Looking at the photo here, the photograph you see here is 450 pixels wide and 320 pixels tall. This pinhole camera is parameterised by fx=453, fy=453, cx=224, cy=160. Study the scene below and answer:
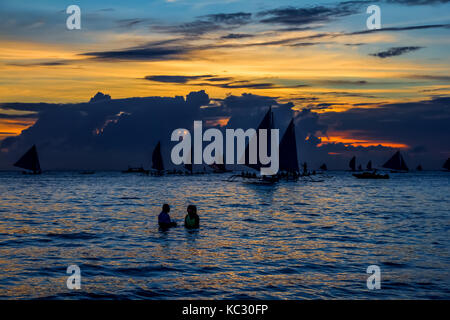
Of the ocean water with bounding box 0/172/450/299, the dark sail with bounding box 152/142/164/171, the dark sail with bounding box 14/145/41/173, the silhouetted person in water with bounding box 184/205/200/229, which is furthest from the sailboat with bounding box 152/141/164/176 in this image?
the silhouetted person in water with bounding box 184/205/200/229

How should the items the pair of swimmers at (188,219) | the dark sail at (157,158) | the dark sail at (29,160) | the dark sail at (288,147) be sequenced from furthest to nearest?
the dark sail at (157,158)
the dark sail at (29,160)
the dark sail at (288,147)
the pair of swimmers at (188,219)

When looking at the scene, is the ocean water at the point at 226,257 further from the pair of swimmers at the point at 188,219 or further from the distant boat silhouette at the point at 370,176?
the distant boat silhouette at the point at 370,176

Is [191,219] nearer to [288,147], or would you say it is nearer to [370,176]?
[288,147]

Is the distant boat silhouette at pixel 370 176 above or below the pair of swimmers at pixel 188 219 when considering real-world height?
below

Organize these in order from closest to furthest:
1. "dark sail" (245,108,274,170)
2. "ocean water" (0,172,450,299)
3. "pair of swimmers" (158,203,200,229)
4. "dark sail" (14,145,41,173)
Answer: "ocean water" (0,172,450,299), "pair of swimmers" (158,203,200,229), "dark sail" (245,108,274,170), "dark sail" (14,145,41,173)

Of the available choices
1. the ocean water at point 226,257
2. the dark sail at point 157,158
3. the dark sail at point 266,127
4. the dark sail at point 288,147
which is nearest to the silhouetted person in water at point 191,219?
the ocean water at point 226,257

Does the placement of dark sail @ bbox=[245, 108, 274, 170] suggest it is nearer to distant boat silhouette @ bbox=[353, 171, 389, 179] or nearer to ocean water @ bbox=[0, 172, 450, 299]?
ocean water @ bbox=[0, 172, 450, 299]

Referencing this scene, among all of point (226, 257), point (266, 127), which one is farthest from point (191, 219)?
point (266, 127)

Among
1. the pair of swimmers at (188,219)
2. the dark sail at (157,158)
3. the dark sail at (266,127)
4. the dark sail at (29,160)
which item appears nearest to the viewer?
the pair of swimmers at (188,219)

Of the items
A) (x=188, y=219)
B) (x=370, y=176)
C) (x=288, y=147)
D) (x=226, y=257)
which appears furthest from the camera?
(x=370, y=176)

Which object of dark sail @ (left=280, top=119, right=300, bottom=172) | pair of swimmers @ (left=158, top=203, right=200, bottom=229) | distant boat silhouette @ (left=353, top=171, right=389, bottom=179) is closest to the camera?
pair of swimmers @ (left=158, top=203, right=200, bottom=229)

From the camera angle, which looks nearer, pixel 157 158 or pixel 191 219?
pixel 191 219
